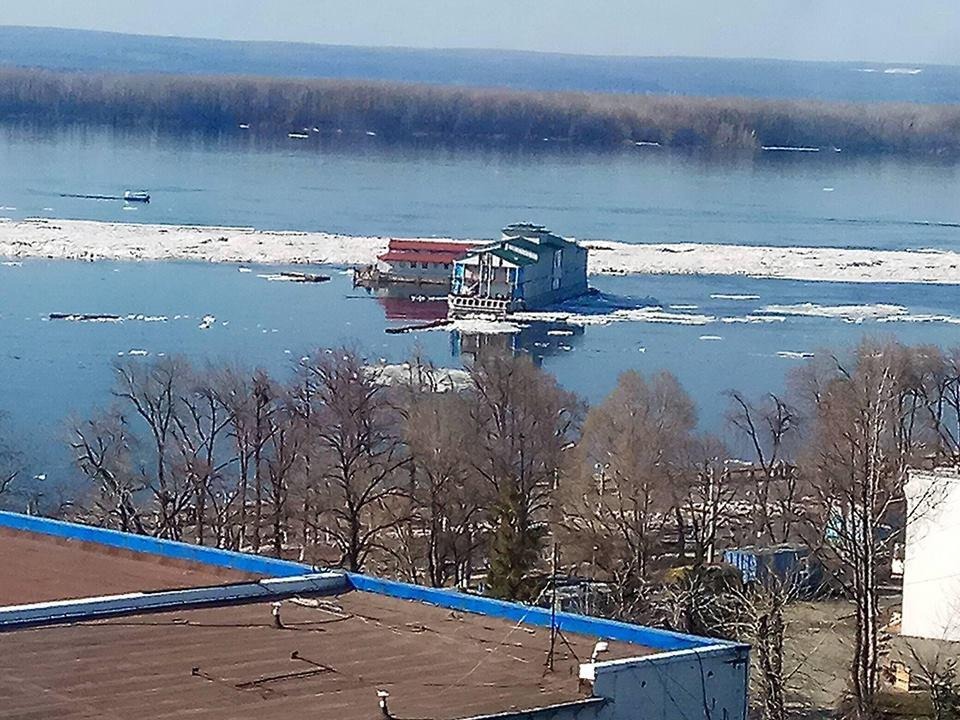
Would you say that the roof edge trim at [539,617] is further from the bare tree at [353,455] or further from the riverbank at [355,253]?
the riverbank at [355,253]

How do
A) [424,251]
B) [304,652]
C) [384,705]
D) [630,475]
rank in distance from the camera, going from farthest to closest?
[424,251] → [630,475] → [304,652] → [384,705]

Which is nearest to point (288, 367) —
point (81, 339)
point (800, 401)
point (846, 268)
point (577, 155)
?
point (81, 339)

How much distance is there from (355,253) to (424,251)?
107 centimetres

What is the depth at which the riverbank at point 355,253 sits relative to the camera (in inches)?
576

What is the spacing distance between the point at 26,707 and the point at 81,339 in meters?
8.15

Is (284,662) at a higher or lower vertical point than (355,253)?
higher

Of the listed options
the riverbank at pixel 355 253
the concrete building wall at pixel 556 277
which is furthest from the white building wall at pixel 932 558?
the riverbank at pixel 355 253

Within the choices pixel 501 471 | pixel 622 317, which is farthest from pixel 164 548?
pixel 622 317

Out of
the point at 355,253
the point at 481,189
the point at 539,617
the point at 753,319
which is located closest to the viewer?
the point at 539,617

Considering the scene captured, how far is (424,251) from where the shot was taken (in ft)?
46.9

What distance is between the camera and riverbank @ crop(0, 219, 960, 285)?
14.6 m

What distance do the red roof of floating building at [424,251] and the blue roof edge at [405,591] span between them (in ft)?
33.6

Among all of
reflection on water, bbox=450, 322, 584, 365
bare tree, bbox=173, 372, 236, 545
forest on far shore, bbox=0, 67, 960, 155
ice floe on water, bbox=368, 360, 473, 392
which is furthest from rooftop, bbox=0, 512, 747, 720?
forest on far shore, bbox=0, 67, 960, 155

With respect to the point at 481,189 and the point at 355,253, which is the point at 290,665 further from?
the point at 481,189
